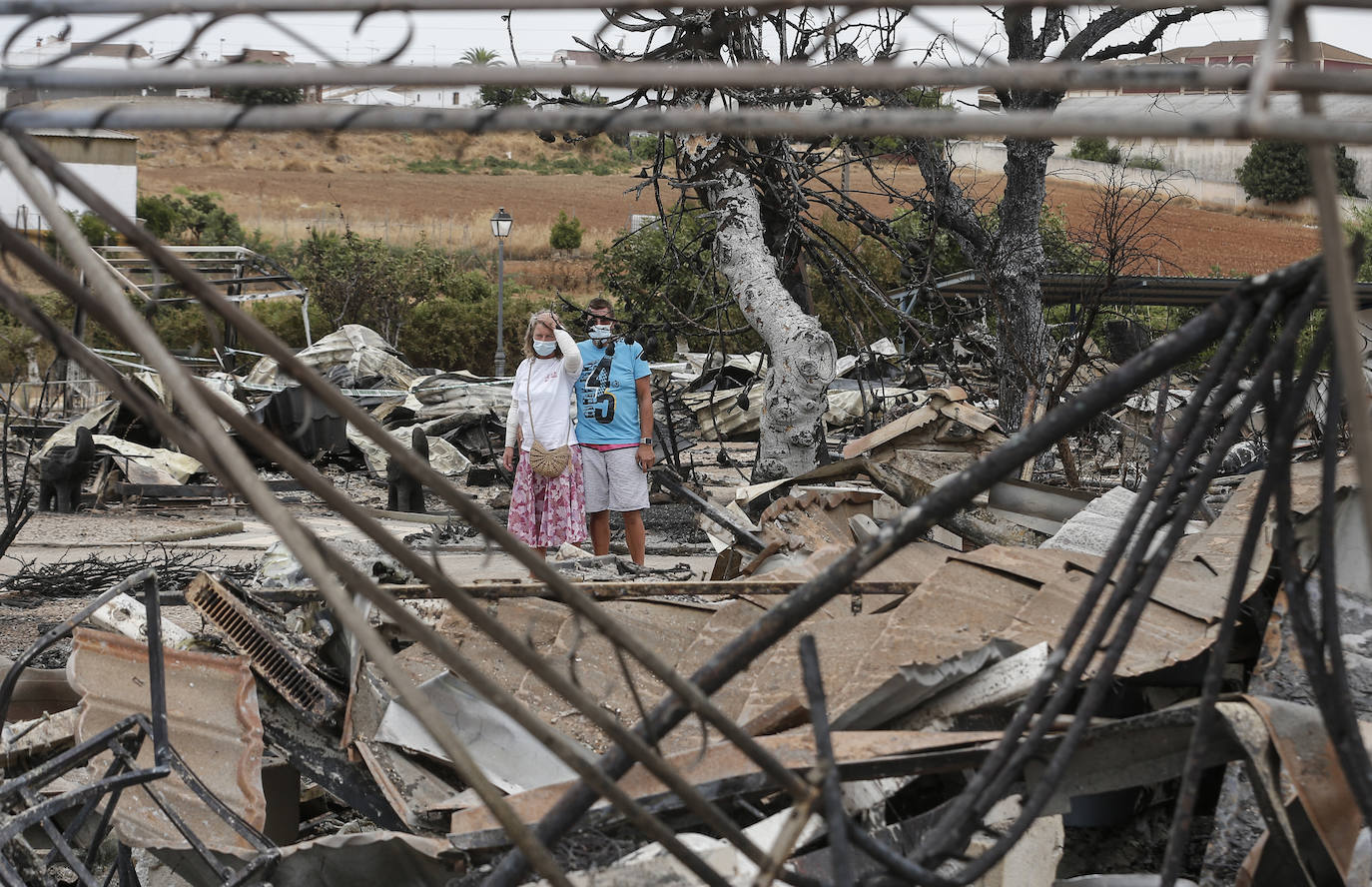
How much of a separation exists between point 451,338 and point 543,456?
17.8 meters

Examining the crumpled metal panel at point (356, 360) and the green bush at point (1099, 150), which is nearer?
the green bush at point (1099, 150)

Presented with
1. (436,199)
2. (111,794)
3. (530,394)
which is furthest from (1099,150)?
(436,199)

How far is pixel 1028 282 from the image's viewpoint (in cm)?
1195

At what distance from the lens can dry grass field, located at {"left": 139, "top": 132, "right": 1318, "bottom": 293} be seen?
34062mm

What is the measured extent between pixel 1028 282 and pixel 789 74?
11.1 m

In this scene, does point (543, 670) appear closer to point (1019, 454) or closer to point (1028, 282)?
point (1019, 454)

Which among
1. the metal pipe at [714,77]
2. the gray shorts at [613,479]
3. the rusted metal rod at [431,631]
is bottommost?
the gray shorts at [613,479]

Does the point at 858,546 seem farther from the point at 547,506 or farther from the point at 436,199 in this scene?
the point at 436,199

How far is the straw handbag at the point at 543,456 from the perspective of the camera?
6625 millimetres

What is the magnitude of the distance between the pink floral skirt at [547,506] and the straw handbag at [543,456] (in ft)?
0.30

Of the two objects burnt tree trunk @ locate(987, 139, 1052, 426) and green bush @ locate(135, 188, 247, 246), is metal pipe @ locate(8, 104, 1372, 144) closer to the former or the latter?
burnt tree trunk @ locate(987, 139, 1052, 426)

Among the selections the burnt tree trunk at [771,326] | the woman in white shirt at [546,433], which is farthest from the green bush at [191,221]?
the woman in white shirt at [546,433]

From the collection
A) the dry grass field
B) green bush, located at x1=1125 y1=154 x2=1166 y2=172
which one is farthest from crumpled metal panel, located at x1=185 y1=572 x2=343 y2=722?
the dry grass field

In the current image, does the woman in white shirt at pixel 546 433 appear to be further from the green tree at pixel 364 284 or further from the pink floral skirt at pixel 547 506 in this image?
the green tree at pixel 364 284
